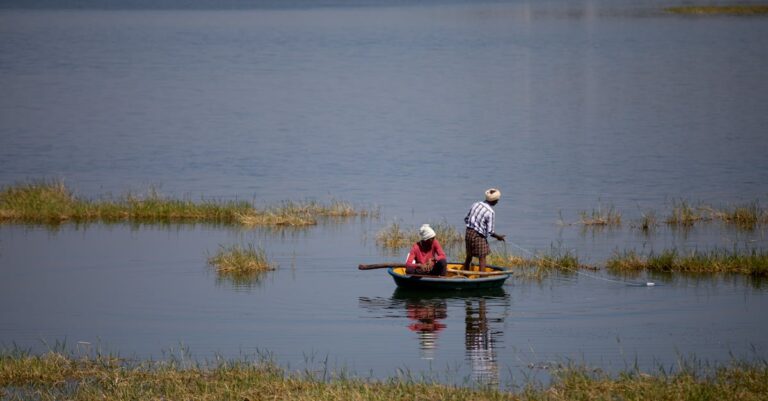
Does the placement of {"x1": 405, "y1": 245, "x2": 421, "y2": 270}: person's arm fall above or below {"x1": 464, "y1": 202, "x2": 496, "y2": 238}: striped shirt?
below

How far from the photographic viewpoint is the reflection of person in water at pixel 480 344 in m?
15.1

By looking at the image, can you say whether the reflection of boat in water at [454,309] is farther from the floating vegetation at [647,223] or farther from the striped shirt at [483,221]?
the floating vegetation at [647,223]

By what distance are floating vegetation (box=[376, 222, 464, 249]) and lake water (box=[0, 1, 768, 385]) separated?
0.76 metres

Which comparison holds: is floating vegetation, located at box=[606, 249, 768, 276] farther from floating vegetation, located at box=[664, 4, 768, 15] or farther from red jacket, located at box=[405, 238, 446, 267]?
floating vegetation, located at box=[664, 4, 768, 15]

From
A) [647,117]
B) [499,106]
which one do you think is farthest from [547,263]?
[499,106]

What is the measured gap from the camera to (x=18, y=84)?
7225cm

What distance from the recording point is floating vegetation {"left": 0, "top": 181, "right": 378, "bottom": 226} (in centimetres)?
2788

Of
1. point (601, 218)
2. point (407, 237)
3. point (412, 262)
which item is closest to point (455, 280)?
point (412, 262)

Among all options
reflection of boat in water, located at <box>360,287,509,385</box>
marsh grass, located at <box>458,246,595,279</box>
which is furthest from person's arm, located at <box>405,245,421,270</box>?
marsh grass, located at <box>458,246,595,279</box>

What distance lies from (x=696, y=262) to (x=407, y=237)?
20.5 feet

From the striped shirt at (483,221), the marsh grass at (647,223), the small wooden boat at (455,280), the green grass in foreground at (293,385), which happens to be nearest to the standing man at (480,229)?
the striped shirt at (483,221)

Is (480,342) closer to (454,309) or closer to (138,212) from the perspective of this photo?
(454,309)

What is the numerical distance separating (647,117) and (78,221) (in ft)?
110

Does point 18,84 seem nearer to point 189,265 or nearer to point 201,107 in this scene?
point 201,107
